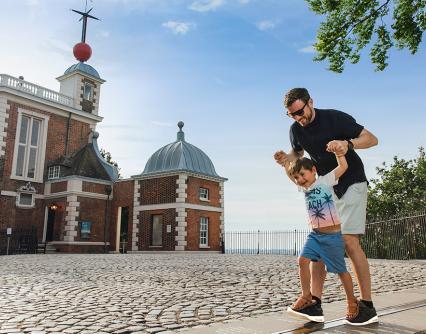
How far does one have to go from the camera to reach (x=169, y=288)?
5.90 m

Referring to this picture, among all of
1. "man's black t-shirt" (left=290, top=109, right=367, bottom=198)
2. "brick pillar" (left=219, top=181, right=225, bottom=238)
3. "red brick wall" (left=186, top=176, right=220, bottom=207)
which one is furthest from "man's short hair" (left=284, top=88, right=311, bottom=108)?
"brick pillar" (left=219, top=181, right=225, bottom=238)

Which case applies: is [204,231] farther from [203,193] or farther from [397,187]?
[397,187]

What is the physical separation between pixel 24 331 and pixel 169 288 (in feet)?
9.21

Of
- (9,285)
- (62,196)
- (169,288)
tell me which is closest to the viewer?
(169,288)

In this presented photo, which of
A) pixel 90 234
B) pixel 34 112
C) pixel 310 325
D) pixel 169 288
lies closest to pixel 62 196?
pixel 90 234

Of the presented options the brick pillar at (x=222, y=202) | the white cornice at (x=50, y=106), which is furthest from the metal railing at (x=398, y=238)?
the white cornice at (x=50, y=106)

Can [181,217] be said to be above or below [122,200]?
below

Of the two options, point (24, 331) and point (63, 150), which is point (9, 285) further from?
point (63, 150)

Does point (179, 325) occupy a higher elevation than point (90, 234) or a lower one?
lower

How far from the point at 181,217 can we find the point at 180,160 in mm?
3347

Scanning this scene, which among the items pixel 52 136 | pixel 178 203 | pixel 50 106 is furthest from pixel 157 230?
pixel 50 106

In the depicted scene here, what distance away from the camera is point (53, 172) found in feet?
77.4

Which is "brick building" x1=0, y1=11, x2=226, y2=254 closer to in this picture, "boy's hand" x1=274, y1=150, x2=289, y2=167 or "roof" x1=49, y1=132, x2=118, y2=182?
"roof" x1=49, y1=132, x2=118, y2=182

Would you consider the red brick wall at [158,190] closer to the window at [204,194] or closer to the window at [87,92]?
the window at [204,194]
